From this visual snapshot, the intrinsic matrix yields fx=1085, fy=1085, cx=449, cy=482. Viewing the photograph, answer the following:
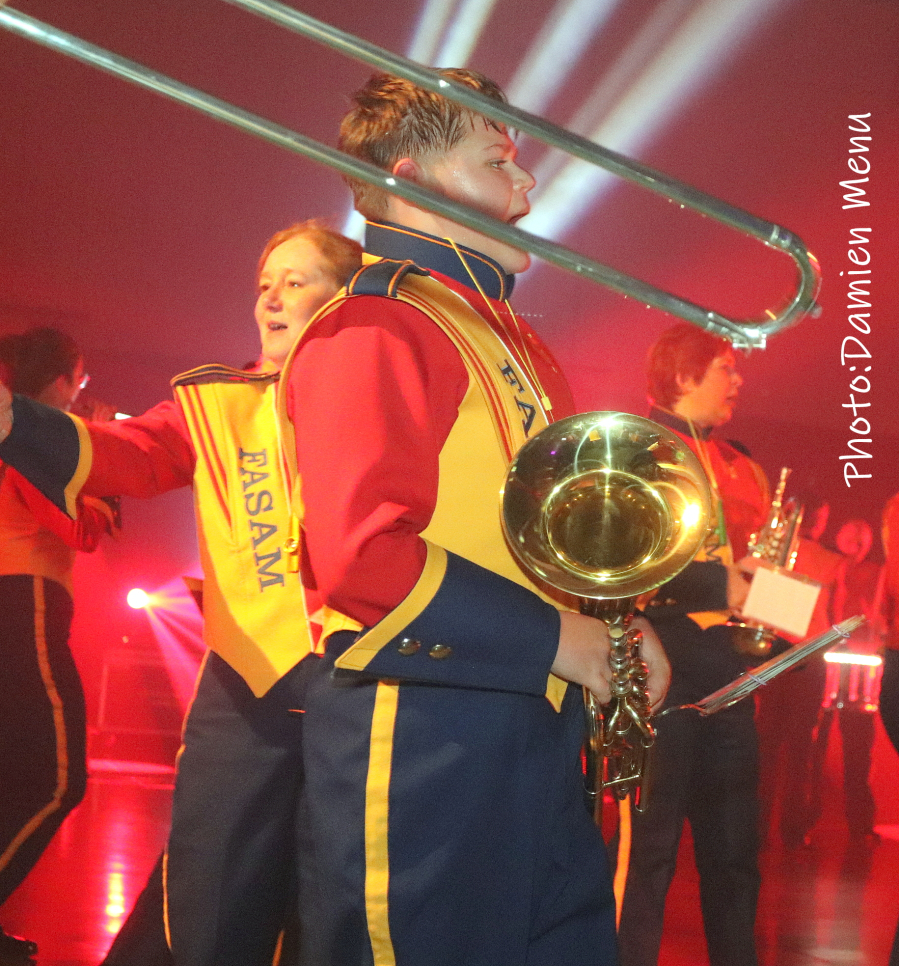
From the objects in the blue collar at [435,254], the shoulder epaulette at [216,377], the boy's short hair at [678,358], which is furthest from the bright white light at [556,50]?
the blue collar at [435,254]

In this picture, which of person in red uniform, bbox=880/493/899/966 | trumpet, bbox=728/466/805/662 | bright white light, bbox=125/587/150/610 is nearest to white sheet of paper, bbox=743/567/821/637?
person in red uniform, bbox=880/493/899/966

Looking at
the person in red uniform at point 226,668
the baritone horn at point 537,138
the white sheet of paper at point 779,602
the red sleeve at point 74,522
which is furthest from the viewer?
the white sheet of paper at point 779,602

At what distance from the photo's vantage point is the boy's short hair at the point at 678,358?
3.15m

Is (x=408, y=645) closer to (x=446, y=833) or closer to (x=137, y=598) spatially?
(x=446, y=833)

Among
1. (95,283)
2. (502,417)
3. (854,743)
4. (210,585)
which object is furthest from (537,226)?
(502,417)

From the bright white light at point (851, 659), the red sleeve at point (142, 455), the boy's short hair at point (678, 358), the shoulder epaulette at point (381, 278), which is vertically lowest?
the bright white light at point (851, 659)

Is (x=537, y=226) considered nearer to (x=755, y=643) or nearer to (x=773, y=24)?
(x=773, y=24)

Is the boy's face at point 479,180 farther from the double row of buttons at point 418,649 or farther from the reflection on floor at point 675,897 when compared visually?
the reflection on floor at point 675,897

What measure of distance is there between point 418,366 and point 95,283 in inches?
229

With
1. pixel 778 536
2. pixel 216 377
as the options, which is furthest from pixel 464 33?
pixel 216 377

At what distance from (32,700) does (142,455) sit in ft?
3.26

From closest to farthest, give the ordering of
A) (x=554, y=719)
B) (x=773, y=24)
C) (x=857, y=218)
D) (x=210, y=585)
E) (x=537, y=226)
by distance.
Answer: (x=554, y=719) → (x=210, y=585) → (x=773, y=24) → (x=857, y=218) → (x=537, y=226)

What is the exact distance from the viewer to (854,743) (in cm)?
589

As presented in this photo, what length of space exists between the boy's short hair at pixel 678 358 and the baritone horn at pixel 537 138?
2.04m
